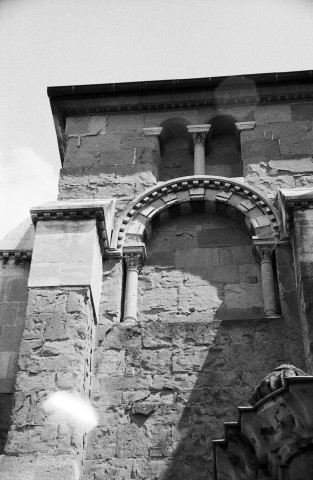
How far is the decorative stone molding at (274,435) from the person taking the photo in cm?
681

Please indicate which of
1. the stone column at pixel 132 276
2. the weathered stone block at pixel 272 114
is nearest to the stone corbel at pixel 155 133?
the weathered stone block at pixel 272 114

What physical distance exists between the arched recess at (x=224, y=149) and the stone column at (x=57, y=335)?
2.32 m

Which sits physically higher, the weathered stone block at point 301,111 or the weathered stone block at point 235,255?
the weathered stone block at point 301,111

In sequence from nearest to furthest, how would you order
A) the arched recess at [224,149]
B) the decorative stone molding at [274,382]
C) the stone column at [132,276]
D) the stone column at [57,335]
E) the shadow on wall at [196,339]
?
1. the decorative stone molding at [274,382]
2. the stone column at [57,335]
3. the shadow on wall at [196,339]
4. the stone column at [132,276]
5. the arched recess at [224,149]

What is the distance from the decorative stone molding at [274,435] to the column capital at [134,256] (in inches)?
161

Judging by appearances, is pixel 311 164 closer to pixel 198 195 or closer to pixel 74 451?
pixel 198 195

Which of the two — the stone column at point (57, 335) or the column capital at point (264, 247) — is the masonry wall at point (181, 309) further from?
the stone column at point (57, 335)

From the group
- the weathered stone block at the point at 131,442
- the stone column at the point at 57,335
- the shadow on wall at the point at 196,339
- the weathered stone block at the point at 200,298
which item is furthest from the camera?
the weathered stone block at the point at 200,298

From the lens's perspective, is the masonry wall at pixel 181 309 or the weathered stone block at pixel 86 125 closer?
the masonry wall at pixel 181 309

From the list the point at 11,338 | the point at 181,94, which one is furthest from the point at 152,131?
the point at 11,338

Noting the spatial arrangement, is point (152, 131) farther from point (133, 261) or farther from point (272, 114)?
point (133, 261)

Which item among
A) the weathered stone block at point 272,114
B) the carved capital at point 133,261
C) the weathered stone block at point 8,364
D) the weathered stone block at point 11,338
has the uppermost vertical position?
the weathered stone block at point 272,114

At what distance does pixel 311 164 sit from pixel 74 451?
6.18 m

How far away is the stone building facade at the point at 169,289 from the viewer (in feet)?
27.3
